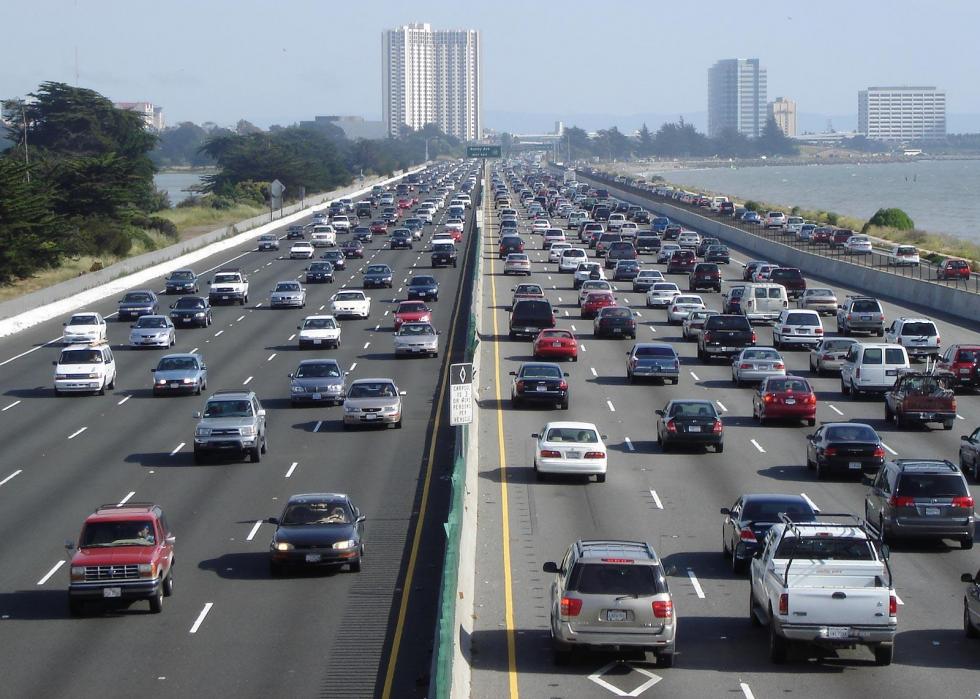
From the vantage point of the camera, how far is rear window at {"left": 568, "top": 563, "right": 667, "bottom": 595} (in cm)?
1891

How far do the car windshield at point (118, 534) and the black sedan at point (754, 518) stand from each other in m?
9.07

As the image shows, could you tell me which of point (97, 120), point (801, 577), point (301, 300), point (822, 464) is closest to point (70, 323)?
point (301, 300)

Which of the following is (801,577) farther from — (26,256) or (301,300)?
(26,256)

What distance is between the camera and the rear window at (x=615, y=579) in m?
18.9

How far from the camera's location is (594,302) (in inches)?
2579

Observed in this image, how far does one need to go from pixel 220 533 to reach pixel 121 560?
5913 millimetres

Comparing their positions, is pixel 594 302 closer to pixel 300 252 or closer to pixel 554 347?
pixel 554 347

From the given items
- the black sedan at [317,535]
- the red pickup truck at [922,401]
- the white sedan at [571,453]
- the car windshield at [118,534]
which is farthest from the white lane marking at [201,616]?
the red pickup truck at [922,401]

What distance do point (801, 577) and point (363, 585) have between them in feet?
26.6

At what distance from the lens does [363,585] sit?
24.7 meters

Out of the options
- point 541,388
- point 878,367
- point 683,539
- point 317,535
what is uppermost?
point 878,367

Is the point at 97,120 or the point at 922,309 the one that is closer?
the point at 922,309

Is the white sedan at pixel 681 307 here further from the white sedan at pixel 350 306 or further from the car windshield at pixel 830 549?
the car windshield at pixel 830 549

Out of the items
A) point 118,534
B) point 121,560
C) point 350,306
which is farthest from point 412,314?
point 121,560
